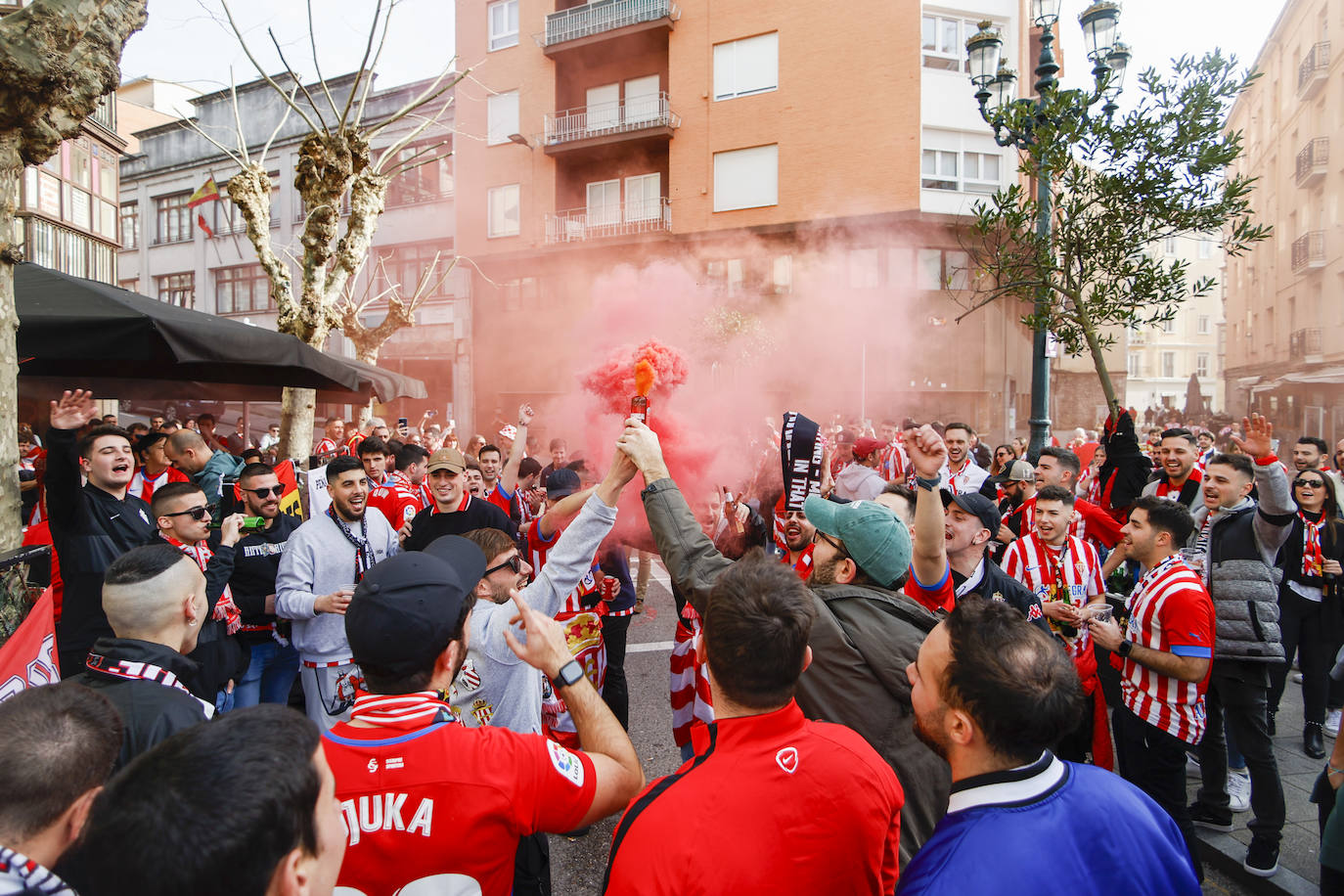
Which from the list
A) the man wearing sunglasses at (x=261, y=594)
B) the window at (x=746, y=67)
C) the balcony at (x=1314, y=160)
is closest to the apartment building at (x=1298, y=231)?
the balcony at (x=1314, y=160)

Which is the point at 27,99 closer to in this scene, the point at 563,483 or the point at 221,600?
the point at 221,600

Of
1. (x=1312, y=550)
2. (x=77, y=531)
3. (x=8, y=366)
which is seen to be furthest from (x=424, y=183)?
(x=1312, y=550)

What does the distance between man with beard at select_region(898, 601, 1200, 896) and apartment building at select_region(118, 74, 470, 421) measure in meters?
26.7

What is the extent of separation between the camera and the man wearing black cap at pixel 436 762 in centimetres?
158

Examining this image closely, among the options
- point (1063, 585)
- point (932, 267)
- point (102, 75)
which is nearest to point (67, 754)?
point (102, 75)

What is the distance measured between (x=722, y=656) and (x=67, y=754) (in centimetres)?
143

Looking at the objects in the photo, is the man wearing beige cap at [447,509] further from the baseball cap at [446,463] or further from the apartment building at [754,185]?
the apartment building at [754,185]

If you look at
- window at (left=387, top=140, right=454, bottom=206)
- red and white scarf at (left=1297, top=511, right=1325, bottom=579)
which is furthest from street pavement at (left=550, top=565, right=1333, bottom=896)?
window at (left=387, top=140, right=454, bottom=206)

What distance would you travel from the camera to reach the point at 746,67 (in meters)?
23.7

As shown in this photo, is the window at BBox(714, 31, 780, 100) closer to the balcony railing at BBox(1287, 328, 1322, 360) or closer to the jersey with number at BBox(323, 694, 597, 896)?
the balcony railing at BBox(1287, 328, 1322, 360)

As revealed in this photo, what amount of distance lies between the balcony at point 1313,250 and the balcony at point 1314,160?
1.83 meters

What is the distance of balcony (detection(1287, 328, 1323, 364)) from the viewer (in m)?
26.0

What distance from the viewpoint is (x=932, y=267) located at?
22.5 metres

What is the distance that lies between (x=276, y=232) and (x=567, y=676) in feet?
110
